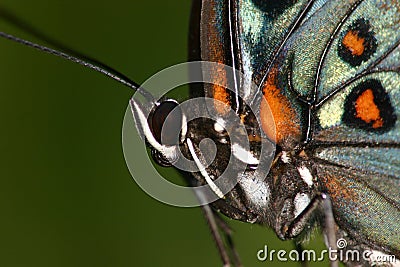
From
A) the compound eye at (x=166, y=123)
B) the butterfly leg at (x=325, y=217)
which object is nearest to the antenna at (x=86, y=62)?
the compound eye at (x=166, y=123)

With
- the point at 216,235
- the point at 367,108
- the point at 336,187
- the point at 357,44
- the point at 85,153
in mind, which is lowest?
the point at 216,235

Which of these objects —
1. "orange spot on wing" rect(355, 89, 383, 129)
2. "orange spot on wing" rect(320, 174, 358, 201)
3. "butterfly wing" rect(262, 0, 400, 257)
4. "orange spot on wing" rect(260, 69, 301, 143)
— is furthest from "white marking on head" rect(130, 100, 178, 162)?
"orange spot on wing" rect(355, 89, 383, 129)

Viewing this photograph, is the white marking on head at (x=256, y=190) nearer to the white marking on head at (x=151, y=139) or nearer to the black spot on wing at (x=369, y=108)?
the white marking on head at (x=151, y=139)

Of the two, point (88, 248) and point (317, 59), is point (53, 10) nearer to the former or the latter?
point (88, 248)

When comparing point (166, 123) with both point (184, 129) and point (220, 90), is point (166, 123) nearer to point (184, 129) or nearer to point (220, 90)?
point (184, 129)

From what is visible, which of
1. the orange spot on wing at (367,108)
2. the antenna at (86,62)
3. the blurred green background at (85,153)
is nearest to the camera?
the antenna at (86,62)

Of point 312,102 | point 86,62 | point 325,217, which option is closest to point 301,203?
point 325,217
